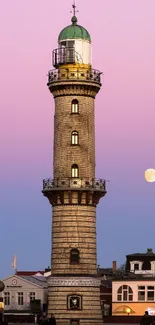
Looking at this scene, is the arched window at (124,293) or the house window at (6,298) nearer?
the arched window at (124,293)

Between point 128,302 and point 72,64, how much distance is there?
76.9 ft

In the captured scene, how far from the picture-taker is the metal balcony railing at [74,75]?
96.9 meters

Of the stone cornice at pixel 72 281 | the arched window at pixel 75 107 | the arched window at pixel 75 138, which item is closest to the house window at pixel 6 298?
the stone cornice at pixel 72 281

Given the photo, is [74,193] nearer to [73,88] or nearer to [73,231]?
[73,231]

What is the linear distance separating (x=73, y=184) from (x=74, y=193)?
0.75 metres

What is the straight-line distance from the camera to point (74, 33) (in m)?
98.0

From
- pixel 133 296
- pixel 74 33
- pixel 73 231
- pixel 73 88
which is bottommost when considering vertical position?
pixel 133 296

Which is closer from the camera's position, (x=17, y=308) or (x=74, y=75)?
(x=74, y=75)

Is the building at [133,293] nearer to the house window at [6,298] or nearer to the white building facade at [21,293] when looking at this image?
the white building facade at [21,293]

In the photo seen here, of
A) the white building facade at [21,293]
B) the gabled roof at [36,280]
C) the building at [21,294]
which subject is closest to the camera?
the building at [21,294]

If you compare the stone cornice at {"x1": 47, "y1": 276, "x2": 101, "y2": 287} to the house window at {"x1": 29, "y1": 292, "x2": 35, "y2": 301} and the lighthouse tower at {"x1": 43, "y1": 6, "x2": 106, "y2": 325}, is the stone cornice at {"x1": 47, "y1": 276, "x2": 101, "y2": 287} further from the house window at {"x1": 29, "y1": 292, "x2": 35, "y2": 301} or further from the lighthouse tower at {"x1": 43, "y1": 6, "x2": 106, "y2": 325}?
the house window at {"x1": 29, "y1": 292, "x2": 35, "y2": 301}

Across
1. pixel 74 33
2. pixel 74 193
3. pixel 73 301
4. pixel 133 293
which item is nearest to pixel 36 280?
pixel 133 293

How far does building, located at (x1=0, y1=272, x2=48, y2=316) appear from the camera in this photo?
113938mm

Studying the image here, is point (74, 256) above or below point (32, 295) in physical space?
above
